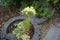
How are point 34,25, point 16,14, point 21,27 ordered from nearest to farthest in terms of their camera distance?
point 21,27, point 34,25, point 16,14

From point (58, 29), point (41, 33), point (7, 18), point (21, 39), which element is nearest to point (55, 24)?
point (58, 29)

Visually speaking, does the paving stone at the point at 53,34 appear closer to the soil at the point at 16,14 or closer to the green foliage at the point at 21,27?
the soil at the point at 16,14

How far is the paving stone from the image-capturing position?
11.5 ft

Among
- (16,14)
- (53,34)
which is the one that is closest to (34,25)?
(53,34)

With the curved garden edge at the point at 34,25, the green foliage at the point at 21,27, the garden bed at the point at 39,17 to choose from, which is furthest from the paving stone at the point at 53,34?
the green foliage at the point at 21,27

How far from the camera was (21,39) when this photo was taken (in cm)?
349

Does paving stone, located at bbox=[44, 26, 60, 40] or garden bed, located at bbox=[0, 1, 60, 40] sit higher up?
garden bed, located at bbox=[0, 1, 60, 40]

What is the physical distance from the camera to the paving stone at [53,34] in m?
3.51

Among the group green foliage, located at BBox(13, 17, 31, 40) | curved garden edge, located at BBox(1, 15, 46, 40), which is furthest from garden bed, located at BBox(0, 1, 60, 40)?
green foliage, located at BBox(13, 17, 31, 40)

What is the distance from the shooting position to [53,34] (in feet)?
11.7

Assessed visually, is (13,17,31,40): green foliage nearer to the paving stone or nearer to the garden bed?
the garden bed

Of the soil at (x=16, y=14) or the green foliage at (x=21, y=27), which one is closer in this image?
Result: the green foliage at (x=21, y=27)

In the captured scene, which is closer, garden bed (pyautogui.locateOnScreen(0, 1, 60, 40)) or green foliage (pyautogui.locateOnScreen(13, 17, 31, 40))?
green foliage (pyautogui.locateOnScreen(13, 17, 31, 40))

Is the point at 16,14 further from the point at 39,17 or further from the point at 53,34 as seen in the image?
the point at 53,34
